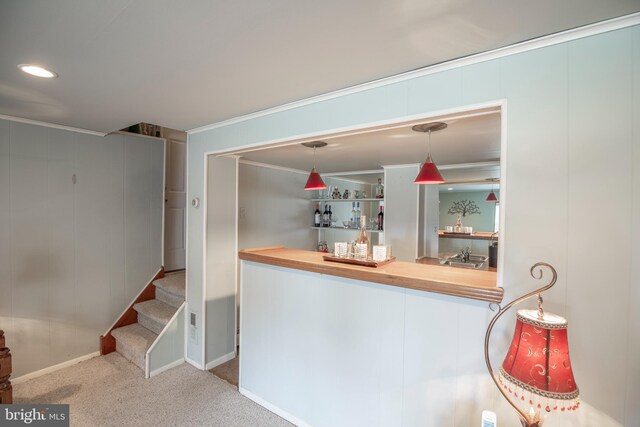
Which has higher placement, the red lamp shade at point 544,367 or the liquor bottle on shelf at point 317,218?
the liquor bottle on shelf at point 317,218

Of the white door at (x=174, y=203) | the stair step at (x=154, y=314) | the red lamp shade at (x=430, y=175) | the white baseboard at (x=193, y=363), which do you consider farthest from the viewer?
the white door at (x=174, y=203)

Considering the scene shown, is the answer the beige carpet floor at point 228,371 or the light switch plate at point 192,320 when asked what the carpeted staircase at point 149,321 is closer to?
the light switch plate at point 192,320

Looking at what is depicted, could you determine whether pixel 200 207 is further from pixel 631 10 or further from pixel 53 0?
pixel 631 10

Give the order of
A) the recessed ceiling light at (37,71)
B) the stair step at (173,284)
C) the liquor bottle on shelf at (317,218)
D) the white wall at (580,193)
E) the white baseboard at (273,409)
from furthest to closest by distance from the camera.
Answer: the liquor bottle on shelf at (317,218) → the stair step at (173,284) → the white baseboard at (273,409) → the recessed ceiling light at (37,71) → the white wall at (580,193)

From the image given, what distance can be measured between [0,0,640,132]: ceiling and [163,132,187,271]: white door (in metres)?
1.82

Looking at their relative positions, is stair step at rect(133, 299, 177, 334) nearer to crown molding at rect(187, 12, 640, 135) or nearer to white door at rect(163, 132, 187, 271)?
white door at rect(163, 132, 187, 271)

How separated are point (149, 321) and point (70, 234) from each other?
1170 mm

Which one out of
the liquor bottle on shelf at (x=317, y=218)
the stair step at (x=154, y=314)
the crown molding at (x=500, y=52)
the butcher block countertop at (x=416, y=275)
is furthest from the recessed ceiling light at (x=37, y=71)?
the liquor bottle on shelf at (x=317, y=218)

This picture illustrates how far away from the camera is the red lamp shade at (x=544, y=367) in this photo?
96 centimetres

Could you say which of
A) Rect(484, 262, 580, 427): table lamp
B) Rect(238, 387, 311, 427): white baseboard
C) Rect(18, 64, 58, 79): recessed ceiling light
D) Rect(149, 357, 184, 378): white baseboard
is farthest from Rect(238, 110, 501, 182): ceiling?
Rect(149, 357, 184, 378): white baseboard

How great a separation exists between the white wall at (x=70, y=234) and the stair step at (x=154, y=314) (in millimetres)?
205

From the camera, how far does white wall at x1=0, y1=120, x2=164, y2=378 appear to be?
99.1 inches

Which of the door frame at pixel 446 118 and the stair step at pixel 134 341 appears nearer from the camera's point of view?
the door frame at pixel 446 118

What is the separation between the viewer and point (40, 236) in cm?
265
